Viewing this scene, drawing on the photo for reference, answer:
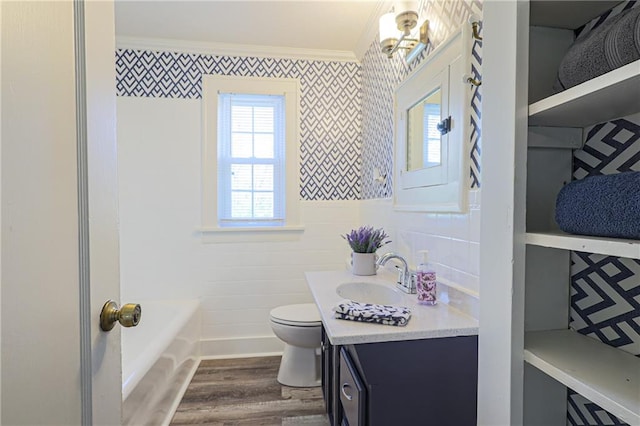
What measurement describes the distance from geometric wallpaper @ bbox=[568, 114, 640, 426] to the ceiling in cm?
178

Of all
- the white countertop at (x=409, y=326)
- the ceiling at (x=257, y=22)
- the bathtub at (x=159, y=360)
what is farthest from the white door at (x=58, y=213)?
the ceiling at (x=257, y=22)

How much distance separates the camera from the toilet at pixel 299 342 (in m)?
2.22

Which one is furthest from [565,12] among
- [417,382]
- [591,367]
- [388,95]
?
[388,95]

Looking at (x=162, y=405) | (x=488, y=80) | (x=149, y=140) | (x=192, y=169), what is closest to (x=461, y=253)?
(x=488, y=80)

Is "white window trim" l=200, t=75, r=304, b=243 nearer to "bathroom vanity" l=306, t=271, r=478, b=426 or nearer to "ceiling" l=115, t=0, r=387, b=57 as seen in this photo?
"ceiling" l=115, t=0, r=387, b=57

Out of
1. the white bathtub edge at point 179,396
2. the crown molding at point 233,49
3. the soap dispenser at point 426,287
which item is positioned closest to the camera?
the soap dispenser at point 426,287

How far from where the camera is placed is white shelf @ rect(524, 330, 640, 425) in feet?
1.73

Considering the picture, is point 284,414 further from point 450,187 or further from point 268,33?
point 268,33

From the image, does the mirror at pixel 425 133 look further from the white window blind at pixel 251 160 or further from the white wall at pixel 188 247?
the white window blind at pixel 251 160

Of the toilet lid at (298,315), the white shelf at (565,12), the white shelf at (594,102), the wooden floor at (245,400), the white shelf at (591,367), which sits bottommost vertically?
the wooden floor at (245,400)

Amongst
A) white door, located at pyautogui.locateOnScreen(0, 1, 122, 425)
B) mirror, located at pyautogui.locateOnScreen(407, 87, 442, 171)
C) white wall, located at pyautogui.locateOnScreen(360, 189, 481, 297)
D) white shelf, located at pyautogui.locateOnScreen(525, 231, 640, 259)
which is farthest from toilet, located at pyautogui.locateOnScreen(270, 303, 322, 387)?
white shelf, located at pyautogui.locateOnScreen(525, 231, 640, 259)

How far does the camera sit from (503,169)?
2.32 ft

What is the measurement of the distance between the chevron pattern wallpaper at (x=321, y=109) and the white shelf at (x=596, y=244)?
7.59 feet

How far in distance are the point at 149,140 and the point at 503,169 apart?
2668 mm
